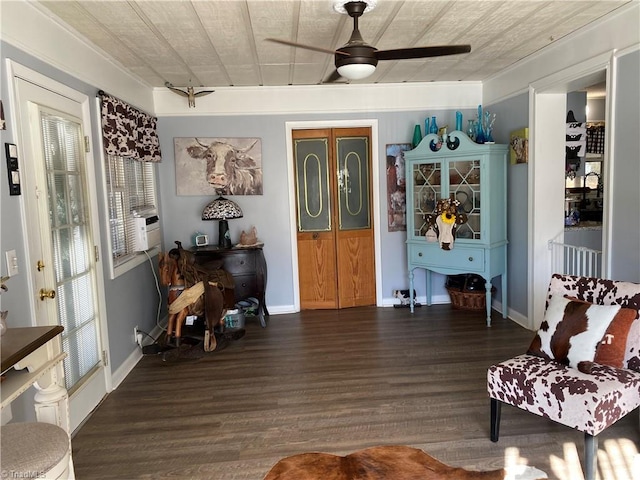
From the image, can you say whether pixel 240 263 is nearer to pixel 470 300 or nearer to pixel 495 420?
pixel 470 300

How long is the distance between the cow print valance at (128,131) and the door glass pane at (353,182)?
196cm

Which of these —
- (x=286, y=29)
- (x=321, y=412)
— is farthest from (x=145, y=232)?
(x=321, y=412)

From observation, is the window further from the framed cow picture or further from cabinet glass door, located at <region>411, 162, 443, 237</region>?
cabinet glass door, located at <region>411, 162, 443, 237</region>

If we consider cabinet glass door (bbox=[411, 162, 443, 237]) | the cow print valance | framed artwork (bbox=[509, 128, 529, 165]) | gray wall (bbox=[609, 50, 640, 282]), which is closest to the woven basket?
cabinet glass door (bbox=[411, 162, 443, 237])

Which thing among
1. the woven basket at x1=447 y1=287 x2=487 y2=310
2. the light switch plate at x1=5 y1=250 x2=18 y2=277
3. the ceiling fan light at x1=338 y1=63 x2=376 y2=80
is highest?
the ceiling fan light at x1=338 y1=63 x2=376 y2=80

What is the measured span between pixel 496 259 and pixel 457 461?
8.54ft

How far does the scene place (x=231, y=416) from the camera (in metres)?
2.97

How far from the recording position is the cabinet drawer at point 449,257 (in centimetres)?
Result: 456

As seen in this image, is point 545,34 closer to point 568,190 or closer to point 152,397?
point 568,190

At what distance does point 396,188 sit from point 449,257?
103 centimetres

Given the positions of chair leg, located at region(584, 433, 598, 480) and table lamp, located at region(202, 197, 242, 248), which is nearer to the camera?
chair leg, located at region(584, 433, 598, 480)

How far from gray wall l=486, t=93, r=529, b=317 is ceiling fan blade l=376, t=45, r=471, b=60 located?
1.94 m

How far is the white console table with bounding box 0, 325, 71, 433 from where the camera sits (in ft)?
5.08

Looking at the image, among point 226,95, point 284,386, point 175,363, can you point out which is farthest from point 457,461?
point 226,95
